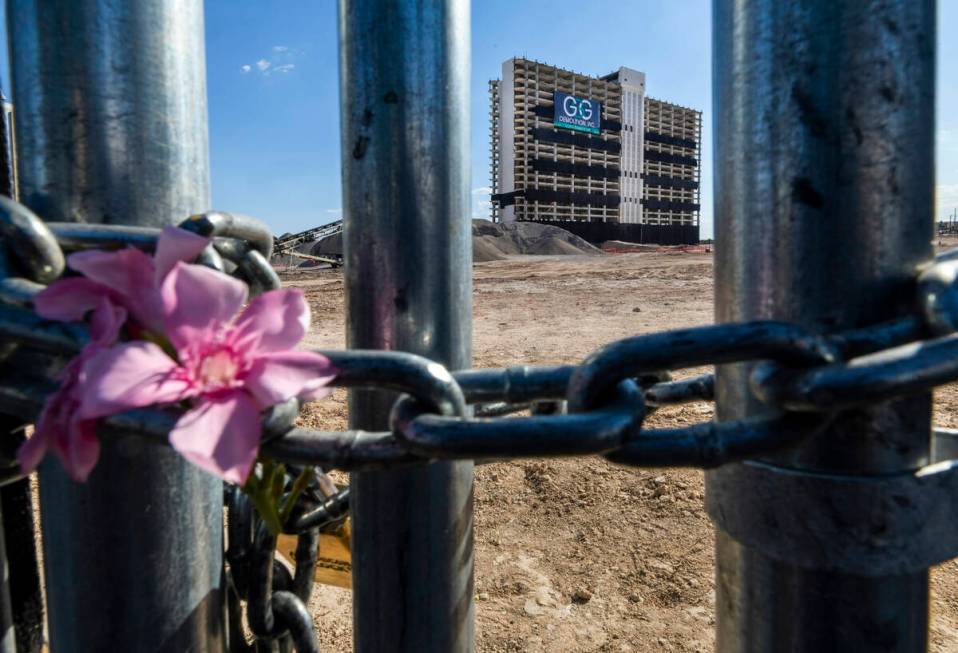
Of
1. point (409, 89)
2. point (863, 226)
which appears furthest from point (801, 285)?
point (409, 89)

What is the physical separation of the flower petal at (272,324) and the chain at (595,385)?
0.05 m

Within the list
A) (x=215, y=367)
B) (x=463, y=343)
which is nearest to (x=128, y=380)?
(x=215, y=367)

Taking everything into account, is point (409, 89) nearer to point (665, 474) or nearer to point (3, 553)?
point (3, 553)

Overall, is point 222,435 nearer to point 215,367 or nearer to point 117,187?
point 215,367

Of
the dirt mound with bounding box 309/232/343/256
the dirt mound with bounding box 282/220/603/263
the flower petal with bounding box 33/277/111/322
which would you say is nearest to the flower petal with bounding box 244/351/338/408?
the flower petal with bounding box 33/277/111/322

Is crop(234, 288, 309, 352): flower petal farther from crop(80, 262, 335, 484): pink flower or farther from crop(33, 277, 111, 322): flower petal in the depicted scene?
crop(33, 277, 111, 322): flower petal

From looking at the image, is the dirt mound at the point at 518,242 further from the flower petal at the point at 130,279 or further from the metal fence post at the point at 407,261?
the flower petal at the point at 130,279

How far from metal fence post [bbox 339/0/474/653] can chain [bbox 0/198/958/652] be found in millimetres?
182

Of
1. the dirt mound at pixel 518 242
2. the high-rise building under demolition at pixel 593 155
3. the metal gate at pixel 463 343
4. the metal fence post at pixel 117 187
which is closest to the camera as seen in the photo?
the metal gate at pixel 463 343

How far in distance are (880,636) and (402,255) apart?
1.73 feet

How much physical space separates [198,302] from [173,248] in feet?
0.14

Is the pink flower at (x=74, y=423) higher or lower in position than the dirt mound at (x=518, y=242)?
lower

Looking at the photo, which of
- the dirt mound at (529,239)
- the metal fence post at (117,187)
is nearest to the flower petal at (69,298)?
the metal fence post at (117,187)

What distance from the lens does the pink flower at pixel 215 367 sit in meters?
0.40
